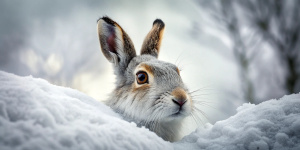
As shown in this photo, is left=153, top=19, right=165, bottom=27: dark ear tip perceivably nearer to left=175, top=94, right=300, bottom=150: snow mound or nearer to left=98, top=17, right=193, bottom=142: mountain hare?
left=98, top=17, right=193, bottom=142: mountain hare

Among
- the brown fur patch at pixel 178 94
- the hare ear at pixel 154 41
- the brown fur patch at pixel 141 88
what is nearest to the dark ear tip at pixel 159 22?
the hare ear at pixel 154 41

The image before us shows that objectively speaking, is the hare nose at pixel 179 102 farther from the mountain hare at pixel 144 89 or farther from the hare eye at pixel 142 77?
the hare eye at pixel 142 77

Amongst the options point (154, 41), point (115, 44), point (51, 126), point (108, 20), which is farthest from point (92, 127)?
point (154, 41)

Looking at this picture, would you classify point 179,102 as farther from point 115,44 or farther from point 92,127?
point 115,44

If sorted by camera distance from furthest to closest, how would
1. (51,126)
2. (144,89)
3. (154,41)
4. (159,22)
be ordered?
1. (159,22)
2. (154,41)
3. (144,89)
4. (51,126)

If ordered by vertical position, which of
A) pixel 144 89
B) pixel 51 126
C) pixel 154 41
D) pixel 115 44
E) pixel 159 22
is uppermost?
pixel 159 22

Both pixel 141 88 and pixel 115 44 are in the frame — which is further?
pixel 115 44
